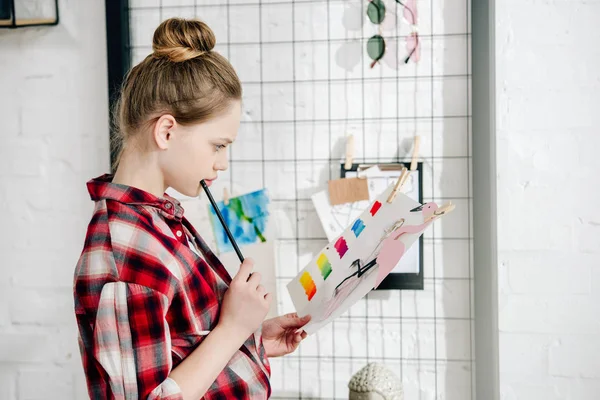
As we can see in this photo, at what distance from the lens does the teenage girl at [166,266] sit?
2.36ft

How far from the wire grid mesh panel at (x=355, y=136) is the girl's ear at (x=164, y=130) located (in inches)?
16.6

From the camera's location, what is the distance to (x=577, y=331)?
1.13 m

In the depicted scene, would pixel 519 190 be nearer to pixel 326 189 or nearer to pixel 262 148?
pixel 326 189

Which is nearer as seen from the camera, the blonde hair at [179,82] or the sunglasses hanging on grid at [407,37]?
the blonde hair at [179,82]

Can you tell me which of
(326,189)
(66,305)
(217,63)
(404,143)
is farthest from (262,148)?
(66,305)

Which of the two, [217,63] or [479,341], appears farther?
[479,341]

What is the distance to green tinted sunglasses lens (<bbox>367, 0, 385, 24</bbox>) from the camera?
3.81ft

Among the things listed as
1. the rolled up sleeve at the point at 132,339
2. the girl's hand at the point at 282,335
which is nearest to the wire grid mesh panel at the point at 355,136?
the girl's hand at the point at 282,335

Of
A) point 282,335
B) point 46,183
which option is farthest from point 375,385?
point 46,183

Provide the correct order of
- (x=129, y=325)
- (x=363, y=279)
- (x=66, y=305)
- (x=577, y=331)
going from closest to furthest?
(x=129, y=325)
(x=363, y=279)
(x=577, y=331)
(x=66, y=305)

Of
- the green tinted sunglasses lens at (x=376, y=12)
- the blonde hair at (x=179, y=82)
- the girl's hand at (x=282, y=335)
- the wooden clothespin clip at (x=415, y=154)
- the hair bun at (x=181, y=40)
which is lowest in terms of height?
the girl's hand at (x=282, y=335)

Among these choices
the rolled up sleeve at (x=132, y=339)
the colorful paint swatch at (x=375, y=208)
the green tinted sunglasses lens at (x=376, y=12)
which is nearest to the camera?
the rolled up sleeve at (x=132, y=339)

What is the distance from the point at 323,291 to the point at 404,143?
0.39 m

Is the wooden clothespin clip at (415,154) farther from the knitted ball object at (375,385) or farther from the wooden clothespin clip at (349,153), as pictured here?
the knitted ball object at (375,385)
